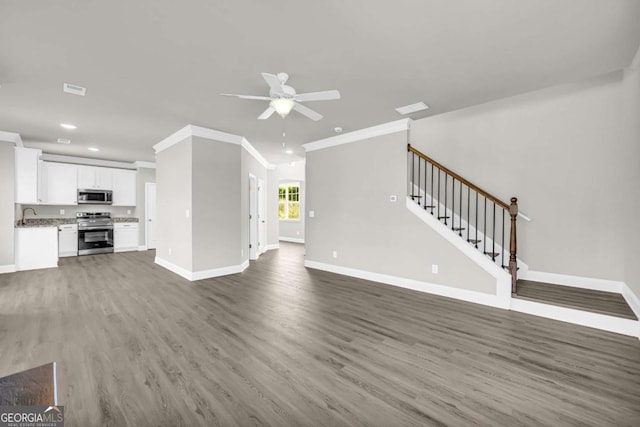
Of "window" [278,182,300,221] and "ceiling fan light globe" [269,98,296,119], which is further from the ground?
"ceiling fan light globe" [269,98,296,119]

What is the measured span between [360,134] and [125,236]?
7445 millimetres

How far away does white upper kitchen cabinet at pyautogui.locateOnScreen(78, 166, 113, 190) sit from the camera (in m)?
7.58

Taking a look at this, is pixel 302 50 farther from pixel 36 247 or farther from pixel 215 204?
pixel 36 247

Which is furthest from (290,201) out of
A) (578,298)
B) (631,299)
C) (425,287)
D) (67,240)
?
(631,299)

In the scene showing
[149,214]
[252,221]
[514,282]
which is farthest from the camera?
[149,214]

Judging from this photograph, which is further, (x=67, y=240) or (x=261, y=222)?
(x=261, y=222)

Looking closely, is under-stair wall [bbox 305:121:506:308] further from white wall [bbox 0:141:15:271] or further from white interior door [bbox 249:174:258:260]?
white wall [bbox 0:141:15:271]

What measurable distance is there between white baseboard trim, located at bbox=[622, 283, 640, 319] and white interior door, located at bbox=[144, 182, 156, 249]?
10.2 m

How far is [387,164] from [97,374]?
178 inches

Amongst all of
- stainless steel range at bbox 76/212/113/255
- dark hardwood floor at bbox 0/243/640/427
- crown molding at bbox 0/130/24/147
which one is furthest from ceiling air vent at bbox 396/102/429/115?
stainless steel range at bbox 76/212/113/255

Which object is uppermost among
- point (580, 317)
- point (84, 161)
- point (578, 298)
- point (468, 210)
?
point (84, 161)

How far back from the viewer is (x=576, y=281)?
4047mm

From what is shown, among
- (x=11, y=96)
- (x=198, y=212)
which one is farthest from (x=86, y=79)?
(x=198, y=212)

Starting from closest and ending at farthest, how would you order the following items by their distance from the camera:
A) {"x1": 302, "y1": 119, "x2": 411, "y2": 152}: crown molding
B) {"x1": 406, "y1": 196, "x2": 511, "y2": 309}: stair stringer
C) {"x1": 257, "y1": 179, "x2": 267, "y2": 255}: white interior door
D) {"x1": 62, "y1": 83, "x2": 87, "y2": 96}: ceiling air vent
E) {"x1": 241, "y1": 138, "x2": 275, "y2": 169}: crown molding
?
1. {"x1": 62, "y1": 83, "x2": 87, "y2": 96}: ceiling air vent
2. {"x1": 406, "y1": 196, "x2": 511, "y2": 309}: stair stringer
3. {"x1": 302, "y1": 119, "x2": 411, "y2": 152}: crown molding
4. {"x1": 241, "y1": 138, "x2": 275, "y2": 169}: crown molding
5. {"x1": 257, "y1": 179, "x2": 267, "y2": 255}: white interior door
